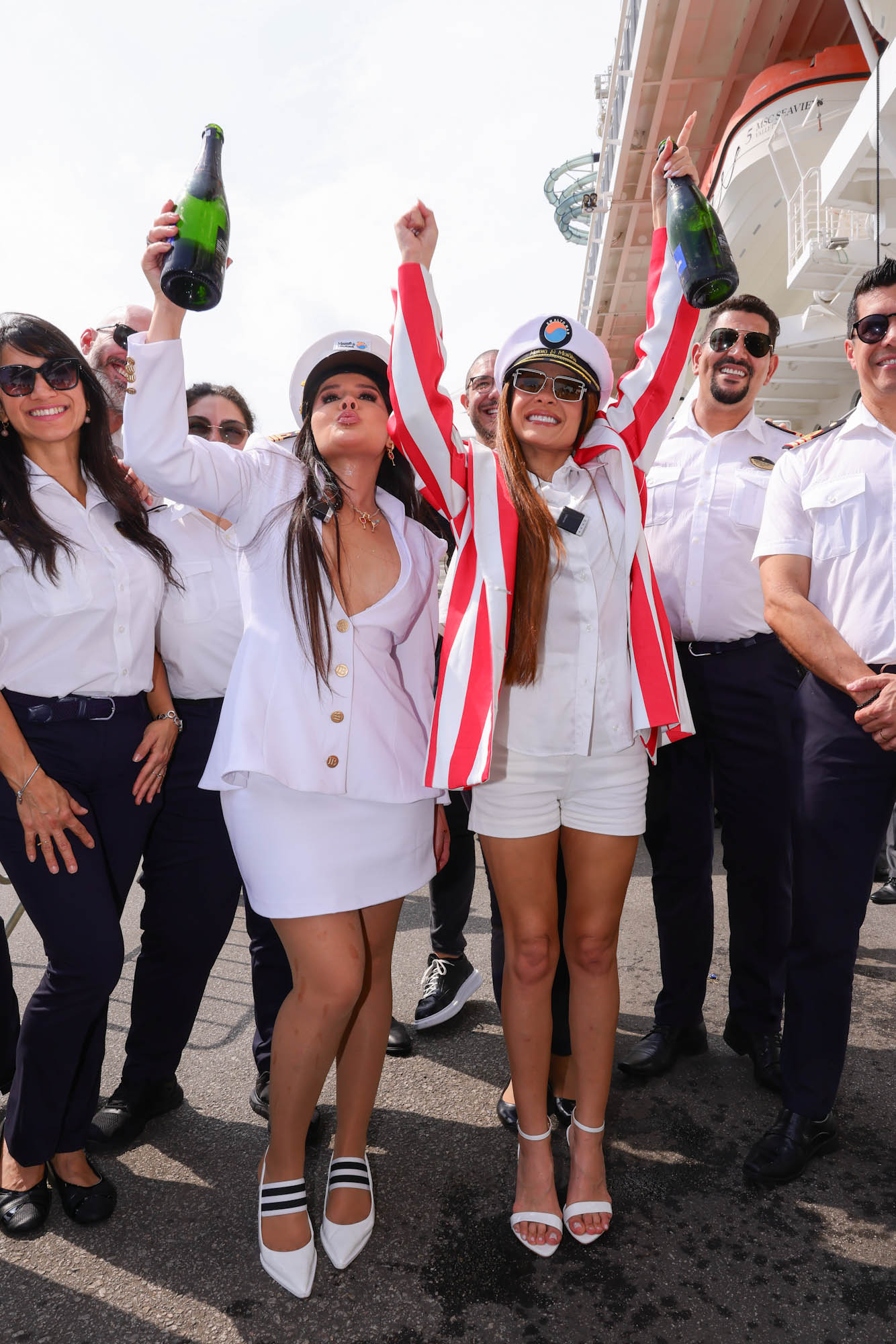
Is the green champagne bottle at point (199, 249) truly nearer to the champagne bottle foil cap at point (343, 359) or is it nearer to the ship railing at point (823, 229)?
the champagne bottle foil cap at point (343, 359)

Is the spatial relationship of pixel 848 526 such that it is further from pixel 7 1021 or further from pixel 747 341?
pixel 7 1021

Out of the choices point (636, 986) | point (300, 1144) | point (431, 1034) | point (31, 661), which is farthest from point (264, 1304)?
point (636, 986)

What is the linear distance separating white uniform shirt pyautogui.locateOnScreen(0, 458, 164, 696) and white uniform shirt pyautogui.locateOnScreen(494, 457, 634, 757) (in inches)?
42.1

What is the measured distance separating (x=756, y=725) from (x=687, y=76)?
14.3 m

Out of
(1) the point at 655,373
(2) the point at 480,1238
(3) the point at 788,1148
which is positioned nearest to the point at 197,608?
(1) the point at 655,373

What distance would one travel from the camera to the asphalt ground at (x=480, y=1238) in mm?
2049

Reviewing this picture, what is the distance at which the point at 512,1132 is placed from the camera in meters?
2.81

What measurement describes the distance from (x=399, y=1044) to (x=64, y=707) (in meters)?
1.76

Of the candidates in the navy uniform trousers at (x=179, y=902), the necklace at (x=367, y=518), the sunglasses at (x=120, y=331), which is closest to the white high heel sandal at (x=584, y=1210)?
the navy uniform trousers at (x=179, y=902)

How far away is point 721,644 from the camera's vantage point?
3.21 m

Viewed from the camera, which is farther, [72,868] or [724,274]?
[724,274]

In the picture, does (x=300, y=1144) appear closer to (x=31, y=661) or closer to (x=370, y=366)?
(x=31, y=661)

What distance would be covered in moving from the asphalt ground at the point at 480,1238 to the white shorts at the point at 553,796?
1.02 metres

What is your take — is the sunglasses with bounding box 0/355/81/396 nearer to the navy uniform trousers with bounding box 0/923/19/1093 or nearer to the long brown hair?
the long brown hair
